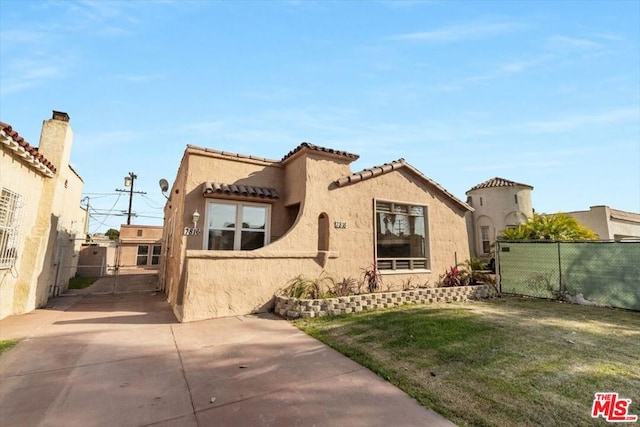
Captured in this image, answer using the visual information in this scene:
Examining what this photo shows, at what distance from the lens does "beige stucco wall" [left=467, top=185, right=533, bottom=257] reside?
76.8ft

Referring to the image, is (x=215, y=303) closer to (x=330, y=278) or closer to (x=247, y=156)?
(x=330, y=278)

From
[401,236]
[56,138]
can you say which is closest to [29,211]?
[56,138]

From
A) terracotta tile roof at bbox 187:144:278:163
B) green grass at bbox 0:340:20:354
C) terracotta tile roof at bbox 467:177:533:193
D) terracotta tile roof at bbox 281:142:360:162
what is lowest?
green grass at bbox 0:340:20:354

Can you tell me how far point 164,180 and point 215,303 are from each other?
26.2 feet

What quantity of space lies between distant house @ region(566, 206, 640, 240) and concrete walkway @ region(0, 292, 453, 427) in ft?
100

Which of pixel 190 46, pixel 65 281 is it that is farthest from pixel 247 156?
pixel 65 281

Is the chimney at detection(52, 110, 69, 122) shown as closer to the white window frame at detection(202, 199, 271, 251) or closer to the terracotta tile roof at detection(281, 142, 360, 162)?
the white window frame at detection(202, 199, 271, 251)

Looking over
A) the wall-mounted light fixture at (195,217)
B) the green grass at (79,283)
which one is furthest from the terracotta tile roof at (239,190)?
the green grass at (79,283)

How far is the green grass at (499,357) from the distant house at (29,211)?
27.4 feet

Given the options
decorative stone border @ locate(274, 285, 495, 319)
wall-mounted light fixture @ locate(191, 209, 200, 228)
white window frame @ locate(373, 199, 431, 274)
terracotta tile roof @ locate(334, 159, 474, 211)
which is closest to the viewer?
decorative stone border @ locate(274, 285, 495, 319)

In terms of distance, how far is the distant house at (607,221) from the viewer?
2442 centimetres

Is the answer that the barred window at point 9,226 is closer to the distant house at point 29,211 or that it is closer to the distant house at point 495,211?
the distant house at point 29,211

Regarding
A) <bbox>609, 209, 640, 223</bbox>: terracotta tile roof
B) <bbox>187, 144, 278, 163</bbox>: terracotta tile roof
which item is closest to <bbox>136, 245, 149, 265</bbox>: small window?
<bbox>187, 144, 278, 163</bbox>: terracotta tile roof

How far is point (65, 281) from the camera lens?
43.3 ft
